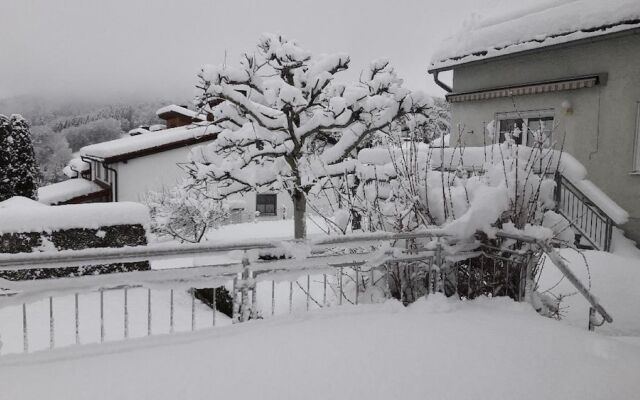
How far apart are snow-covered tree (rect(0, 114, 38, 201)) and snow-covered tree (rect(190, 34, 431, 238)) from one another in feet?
30.5

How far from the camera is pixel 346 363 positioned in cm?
308

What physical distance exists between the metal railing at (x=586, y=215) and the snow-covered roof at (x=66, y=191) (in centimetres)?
2106

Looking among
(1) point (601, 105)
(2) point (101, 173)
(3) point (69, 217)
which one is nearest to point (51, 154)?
(2) point (101, 173)

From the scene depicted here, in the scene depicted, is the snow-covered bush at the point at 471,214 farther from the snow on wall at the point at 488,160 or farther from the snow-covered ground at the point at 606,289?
the snow-covered ground at the point at 606,289

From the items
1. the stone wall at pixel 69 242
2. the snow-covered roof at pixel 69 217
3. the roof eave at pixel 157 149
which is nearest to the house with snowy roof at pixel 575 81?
the snow-covered roof at pixel 69 217

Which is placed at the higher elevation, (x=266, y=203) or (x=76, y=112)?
(x=76, y=112)

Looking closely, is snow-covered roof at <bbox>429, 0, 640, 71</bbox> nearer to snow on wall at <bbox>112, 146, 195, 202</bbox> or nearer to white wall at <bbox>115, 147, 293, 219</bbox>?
white wall at <bbox>115, 147, 293, 219</bbox>

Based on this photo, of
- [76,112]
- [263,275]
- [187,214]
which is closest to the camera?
[263,275]

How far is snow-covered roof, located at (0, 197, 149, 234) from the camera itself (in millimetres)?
7641

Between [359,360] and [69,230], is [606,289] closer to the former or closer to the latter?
[359,360]

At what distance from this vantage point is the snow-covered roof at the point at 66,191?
2242cm

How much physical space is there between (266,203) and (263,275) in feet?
67.3

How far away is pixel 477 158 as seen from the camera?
265 inches

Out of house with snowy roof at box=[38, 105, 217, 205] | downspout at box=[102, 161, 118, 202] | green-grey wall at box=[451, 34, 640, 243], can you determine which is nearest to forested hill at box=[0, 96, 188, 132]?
house with snowy roof at box=[38, 105, 217, 205]
